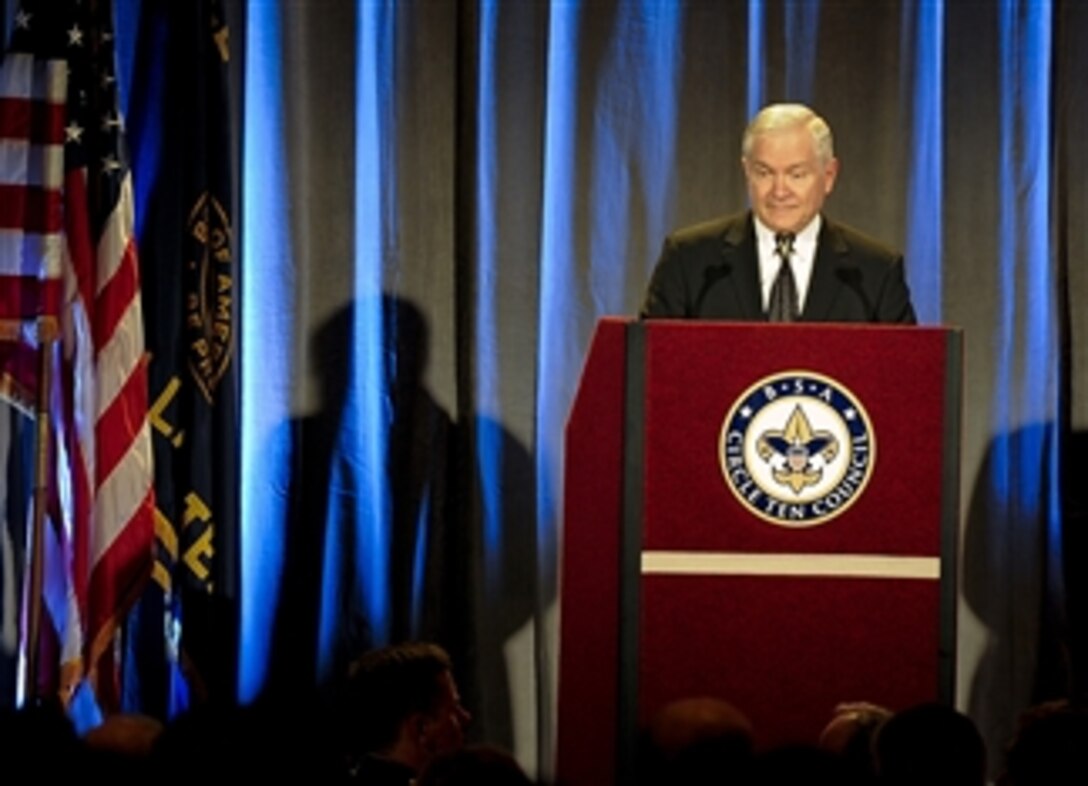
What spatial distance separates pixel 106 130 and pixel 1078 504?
10.5 feet

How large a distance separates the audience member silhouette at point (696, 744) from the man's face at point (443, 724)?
59 cm

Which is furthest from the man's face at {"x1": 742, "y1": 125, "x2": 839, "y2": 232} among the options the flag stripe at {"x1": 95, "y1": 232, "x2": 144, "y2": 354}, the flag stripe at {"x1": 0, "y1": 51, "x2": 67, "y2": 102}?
the flag stripe at {"x1": 0, "y1": 51, "x2": 67, "y2": 102}

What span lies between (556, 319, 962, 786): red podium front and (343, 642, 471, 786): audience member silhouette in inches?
18.9

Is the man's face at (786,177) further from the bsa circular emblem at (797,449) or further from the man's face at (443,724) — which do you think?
the man's face at (443,724)

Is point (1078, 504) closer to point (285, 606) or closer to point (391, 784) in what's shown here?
point (285, 606)

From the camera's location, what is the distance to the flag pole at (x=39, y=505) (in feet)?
19.1

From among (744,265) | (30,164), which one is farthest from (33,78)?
(744,265)

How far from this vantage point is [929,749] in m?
3.12

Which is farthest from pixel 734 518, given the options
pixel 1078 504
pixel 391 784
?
pixel 1078 504

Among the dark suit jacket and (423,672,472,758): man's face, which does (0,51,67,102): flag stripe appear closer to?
the dark suit jacket

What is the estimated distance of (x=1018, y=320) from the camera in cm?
682

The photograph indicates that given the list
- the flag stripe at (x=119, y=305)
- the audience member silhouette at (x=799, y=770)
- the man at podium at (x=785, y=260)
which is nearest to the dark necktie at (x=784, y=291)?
the man at podium at (x=785, y=260)

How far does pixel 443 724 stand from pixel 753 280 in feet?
3.91

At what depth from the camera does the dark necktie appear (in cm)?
456
